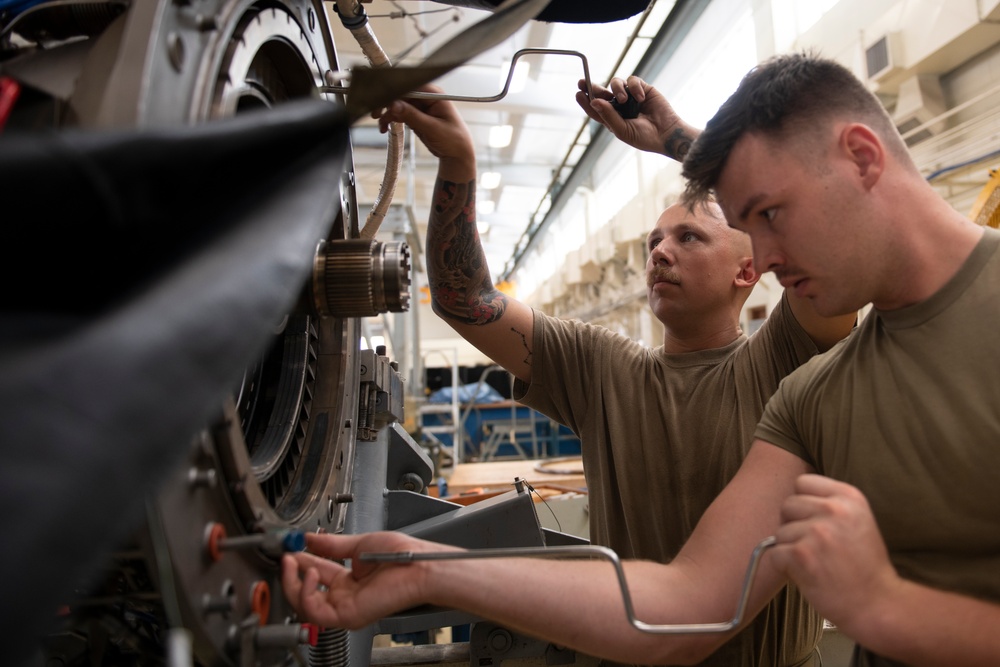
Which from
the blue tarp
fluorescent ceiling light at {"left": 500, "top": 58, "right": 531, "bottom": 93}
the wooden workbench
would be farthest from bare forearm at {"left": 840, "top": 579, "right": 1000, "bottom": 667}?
the blue tarp

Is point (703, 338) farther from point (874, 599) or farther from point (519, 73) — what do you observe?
point (519, 73)

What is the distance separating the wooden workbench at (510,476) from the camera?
2678 mm

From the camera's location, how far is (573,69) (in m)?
4.88

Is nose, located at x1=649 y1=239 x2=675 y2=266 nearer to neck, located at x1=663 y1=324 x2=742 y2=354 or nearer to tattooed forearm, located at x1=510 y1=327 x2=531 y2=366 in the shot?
neck, located at x1=663 y1=324 x2=742 y2=354

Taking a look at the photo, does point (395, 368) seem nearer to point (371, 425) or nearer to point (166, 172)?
point (371, 425)

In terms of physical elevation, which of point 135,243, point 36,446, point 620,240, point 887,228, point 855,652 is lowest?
point 855,652

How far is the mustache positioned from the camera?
47.4 inches

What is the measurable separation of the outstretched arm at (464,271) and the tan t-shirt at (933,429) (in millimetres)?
590

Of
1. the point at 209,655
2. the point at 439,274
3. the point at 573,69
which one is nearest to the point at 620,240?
the point at 573,69

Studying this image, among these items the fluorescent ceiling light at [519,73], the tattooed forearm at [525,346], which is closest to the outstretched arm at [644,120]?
the tattooed forearm at [525,346]

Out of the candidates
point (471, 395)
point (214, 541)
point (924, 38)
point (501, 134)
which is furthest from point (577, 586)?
point (501, 134)

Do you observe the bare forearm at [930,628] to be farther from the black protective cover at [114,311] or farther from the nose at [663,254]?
the nose at [663,254]

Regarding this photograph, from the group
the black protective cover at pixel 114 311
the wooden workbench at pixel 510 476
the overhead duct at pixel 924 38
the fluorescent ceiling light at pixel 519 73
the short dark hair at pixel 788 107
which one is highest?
the fluorescent ceiling light at pixel 519 73

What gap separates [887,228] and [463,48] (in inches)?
21.0
